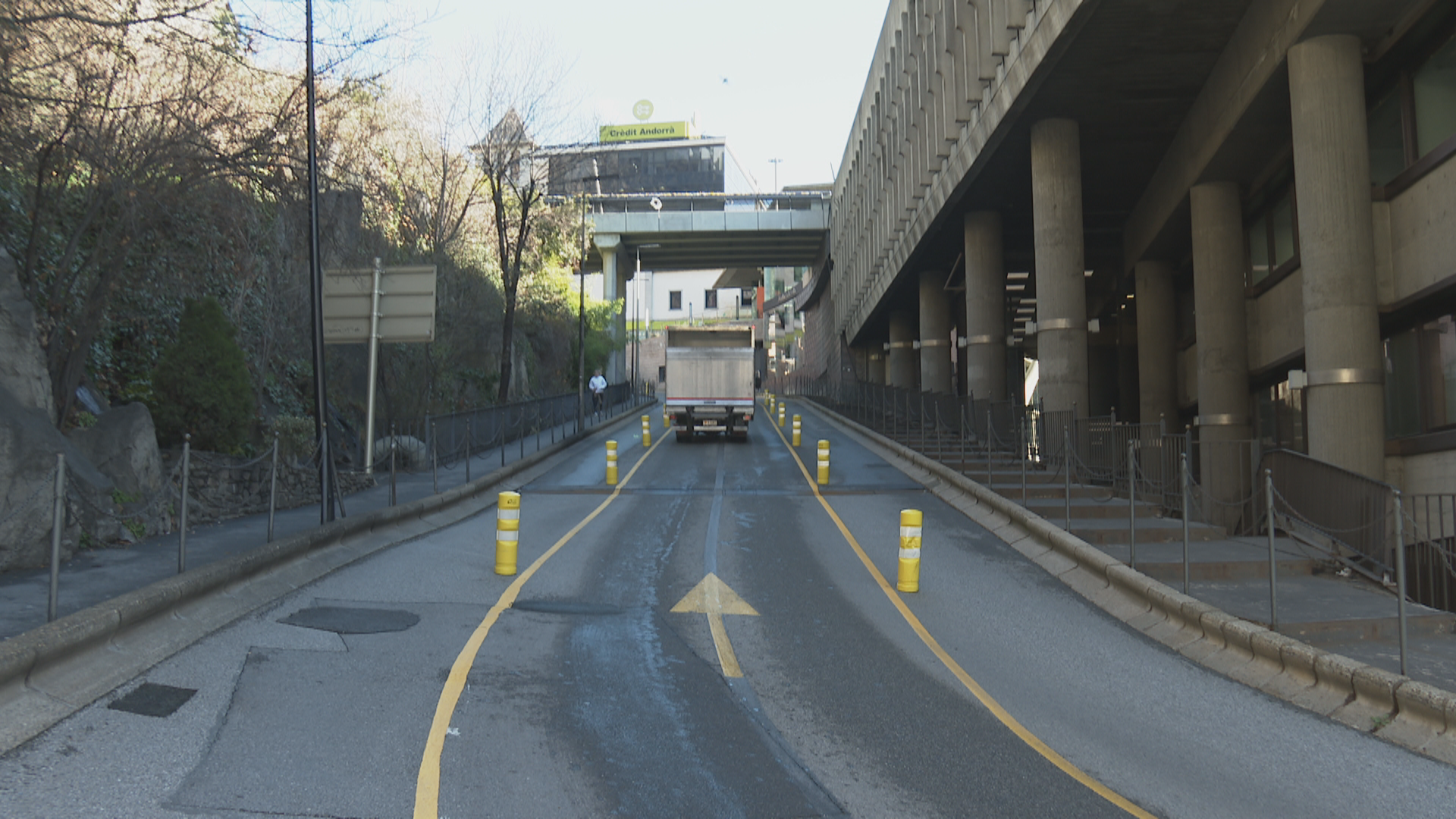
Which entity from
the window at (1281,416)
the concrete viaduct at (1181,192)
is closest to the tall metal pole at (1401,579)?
the concrete viaduct at (1181,192)

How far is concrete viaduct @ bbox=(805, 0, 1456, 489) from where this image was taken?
14.4 meters

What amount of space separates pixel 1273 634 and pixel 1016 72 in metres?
14.5

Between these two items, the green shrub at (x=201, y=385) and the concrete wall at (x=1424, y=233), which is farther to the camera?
the green shrub at (x=201, y=385)

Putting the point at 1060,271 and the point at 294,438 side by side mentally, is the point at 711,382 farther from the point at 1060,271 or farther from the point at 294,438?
the point at 294,438

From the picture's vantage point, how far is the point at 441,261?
2969cm

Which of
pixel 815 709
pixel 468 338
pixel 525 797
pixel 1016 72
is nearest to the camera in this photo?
pixel 525 797

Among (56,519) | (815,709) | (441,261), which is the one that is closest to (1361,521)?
(815,709)

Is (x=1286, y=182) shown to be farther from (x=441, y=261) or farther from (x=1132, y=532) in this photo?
(x=441, y=261)

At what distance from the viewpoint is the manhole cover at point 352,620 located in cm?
944

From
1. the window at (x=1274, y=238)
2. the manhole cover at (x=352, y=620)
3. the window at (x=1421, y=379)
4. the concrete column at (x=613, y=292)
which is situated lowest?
the manhole cover at (x=352, y=620)

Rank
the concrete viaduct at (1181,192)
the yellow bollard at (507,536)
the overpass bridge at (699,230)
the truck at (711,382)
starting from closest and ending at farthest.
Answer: the yellow bollard at (507,536)
the concrete viaduct at (1181,192)
the truck at (711,382)
the overpass bridge at (699,230)

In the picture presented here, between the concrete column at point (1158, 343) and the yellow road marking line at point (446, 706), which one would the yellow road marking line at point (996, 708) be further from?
the concrete column at point (1158, 343)

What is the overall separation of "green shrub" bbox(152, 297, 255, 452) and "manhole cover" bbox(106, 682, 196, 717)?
8.78 m

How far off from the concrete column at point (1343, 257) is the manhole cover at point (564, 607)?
10.5 meters
